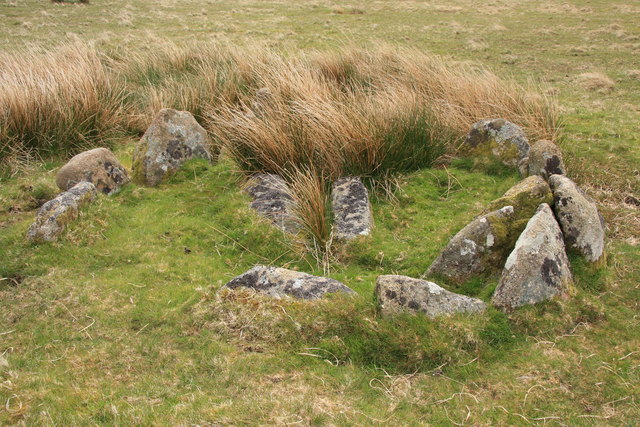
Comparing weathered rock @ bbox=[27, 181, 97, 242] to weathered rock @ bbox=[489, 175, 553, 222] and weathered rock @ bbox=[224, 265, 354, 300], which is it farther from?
weathered rock @ bbox=[489, 175, 553, 222]

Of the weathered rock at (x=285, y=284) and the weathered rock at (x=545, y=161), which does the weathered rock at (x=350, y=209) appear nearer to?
the weathered rock at (x=285, y=284)

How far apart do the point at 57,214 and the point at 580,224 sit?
5.47 m

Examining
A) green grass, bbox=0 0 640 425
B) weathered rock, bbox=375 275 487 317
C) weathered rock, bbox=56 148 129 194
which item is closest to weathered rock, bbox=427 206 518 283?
green grass, bbox=0 0 640 425

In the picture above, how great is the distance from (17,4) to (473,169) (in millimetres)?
28817

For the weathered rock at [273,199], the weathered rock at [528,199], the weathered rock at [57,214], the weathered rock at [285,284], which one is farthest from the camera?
the weathered rock at [273,199]

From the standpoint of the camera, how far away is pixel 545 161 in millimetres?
6812

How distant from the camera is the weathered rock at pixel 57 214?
241 inches

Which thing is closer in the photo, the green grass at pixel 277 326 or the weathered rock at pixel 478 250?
the green grass at pixel 277 326

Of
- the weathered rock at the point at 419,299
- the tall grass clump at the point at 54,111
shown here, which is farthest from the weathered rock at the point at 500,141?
the tall grass clump at the point at 54,111

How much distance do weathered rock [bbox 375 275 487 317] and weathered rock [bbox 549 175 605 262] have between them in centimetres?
129

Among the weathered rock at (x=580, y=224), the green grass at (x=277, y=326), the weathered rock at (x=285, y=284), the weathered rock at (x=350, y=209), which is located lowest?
the green grass at (x=277, y=326)

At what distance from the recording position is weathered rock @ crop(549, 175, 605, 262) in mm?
5230

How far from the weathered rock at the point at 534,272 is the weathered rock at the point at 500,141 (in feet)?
8.62

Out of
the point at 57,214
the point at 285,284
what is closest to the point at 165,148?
the point at 57,214
